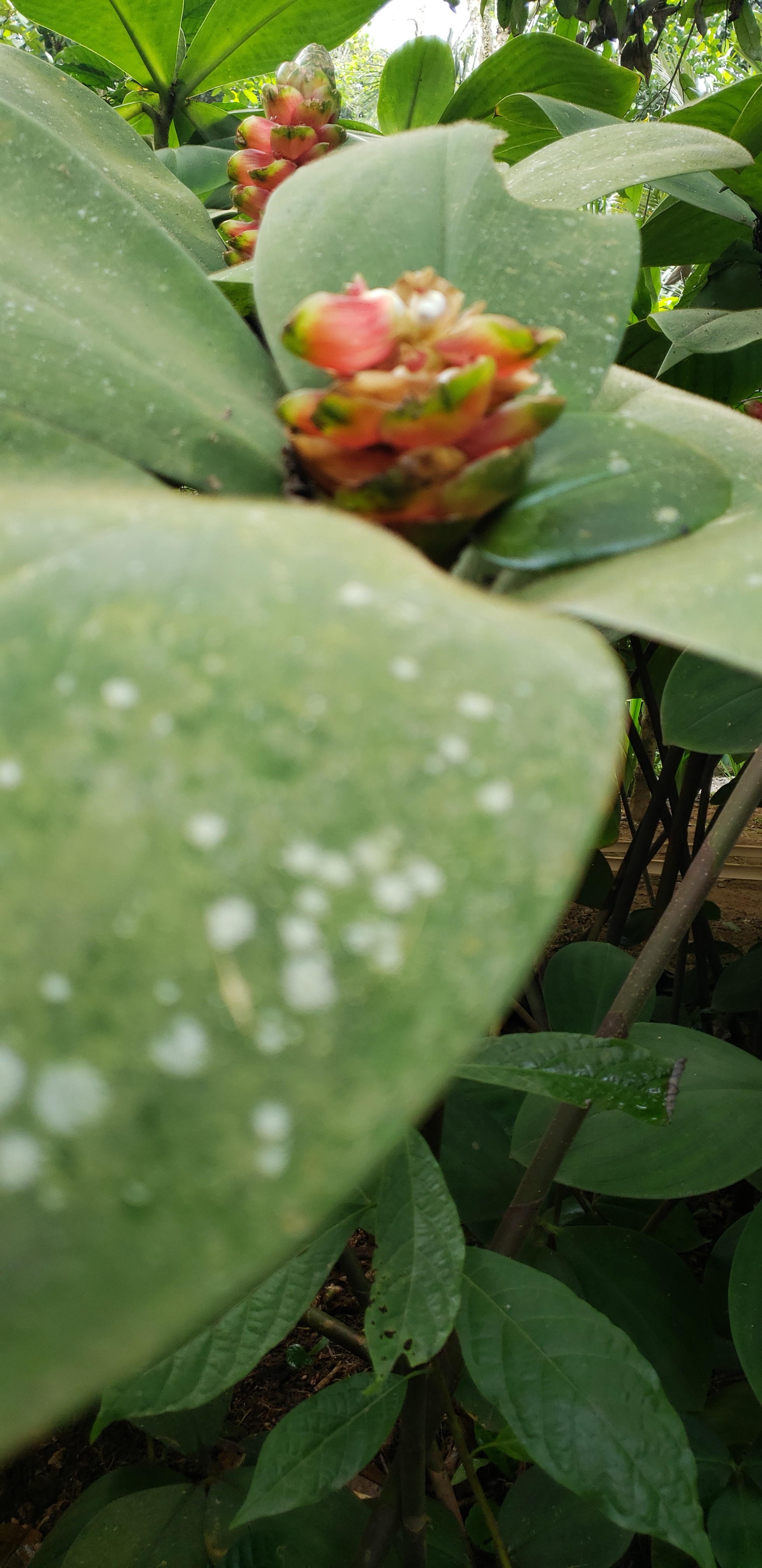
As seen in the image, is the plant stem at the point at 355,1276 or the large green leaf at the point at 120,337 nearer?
the large green leaf at the point at 120,337

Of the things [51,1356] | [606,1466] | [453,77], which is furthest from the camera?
[453,77]

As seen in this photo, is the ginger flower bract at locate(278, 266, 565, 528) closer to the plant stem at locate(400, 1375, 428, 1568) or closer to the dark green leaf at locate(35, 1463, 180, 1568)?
the plant stem at locate(400, 1375, 428, 1568)

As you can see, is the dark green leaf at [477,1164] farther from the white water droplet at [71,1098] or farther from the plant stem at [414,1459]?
the white water droplet at [71,1098]

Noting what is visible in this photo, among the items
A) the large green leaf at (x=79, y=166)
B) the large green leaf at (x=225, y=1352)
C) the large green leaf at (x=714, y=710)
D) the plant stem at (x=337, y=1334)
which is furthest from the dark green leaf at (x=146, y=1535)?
the large green leaf at (x=79, y=166)

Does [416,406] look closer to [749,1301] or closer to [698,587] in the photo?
[698,587]

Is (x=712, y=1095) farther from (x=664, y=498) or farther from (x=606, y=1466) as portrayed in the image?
(x=664, y=498)

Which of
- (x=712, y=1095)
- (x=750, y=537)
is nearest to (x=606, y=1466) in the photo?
(x=712, y=1095)
